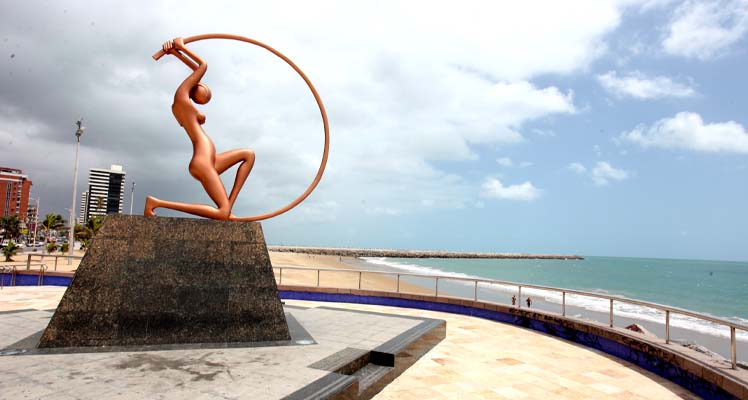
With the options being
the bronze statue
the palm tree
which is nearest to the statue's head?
the bronze statue

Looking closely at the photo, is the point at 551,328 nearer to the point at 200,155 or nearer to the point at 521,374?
the point at 521,374

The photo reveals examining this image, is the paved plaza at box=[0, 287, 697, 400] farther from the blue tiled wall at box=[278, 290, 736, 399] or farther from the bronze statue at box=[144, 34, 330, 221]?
the bronze statue at box=[144, 34, 330, 221]

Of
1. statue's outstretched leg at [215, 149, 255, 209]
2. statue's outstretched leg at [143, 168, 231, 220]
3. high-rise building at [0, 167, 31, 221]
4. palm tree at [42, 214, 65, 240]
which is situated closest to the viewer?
Answer: statue's outstretched leg at [143, 168, 231, 220]

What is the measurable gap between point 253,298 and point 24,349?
3531 mm

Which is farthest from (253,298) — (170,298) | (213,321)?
(170,298)

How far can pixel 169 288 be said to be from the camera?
8.02 m

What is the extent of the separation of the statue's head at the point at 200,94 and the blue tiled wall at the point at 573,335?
8935mm

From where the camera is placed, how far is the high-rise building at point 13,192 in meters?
133

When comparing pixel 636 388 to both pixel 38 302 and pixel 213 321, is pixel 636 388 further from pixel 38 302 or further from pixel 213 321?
pixel 38 302

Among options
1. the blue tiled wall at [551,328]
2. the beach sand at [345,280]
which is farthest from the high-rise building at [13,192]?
the blue tiled wall at [551,328]

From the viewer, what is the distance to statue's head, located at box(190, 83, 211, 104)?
367 inches

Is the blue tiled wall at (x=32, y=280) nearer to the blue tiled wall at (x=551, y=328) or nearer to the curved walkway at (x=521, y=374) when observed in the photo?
the blue tiled wall at (x=551, y=328)

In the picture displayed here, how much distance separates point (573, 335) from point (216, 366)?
8284 millimetres

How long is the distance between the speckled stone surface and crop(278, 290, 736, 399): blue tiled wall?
266 inches
